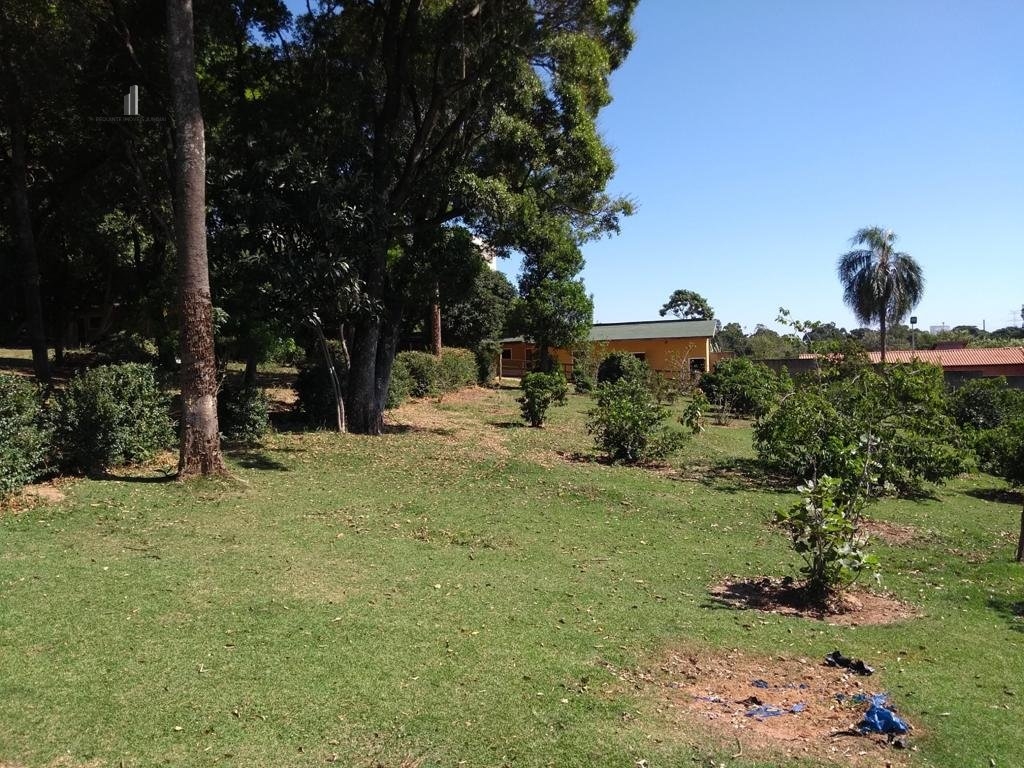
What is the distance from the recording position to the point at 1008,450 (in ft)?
45.8

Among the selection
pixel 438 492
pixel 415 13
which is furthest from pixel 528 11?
pixel 438 492

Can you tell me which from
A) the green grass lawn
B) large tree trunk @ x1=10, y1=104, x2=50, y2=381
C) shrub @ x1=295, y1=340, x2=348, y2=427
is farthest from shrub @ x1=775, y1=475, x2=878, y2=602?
large tree trunk @ x1=10, y1=104, x2=50, y2=381

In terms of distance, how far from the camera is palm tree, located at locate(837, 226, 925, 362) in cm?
4066

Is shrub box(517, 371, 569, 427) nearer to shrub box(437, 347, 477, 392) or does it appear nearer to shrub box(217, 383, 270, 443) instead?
shrub box(437, 347, 477, 392)

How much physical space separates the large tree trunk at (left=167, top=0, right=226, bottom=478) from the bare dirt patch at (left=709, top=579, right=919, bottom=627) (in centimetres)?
698

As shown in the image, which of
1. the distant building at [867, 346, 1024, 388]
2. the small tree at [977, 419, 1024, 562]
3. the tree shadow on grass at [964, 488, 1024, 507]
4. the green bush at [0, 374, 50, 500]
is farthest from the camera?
the distant building at [867, 346, 1024, 388]

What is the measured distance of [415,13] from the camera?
13852 mm

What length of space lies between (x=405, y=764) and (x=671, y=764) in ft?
4.37

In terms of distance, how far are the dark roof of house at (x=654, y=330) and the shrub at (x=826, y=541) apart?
35.1 metres

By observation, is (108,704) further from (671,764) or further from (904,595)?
(904,595)

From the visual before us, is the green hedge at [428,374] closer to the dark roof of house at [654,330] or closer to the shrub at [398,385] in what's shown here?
the shrub at [398,385]

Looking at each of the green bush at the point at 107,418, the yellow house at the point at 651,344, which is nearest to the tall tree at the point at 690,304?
the yellow house at the point at 651,344

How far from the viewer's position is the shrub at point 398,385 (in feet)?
61.3

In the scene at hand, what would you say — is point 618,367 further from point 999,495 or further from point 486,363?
point 999,495
